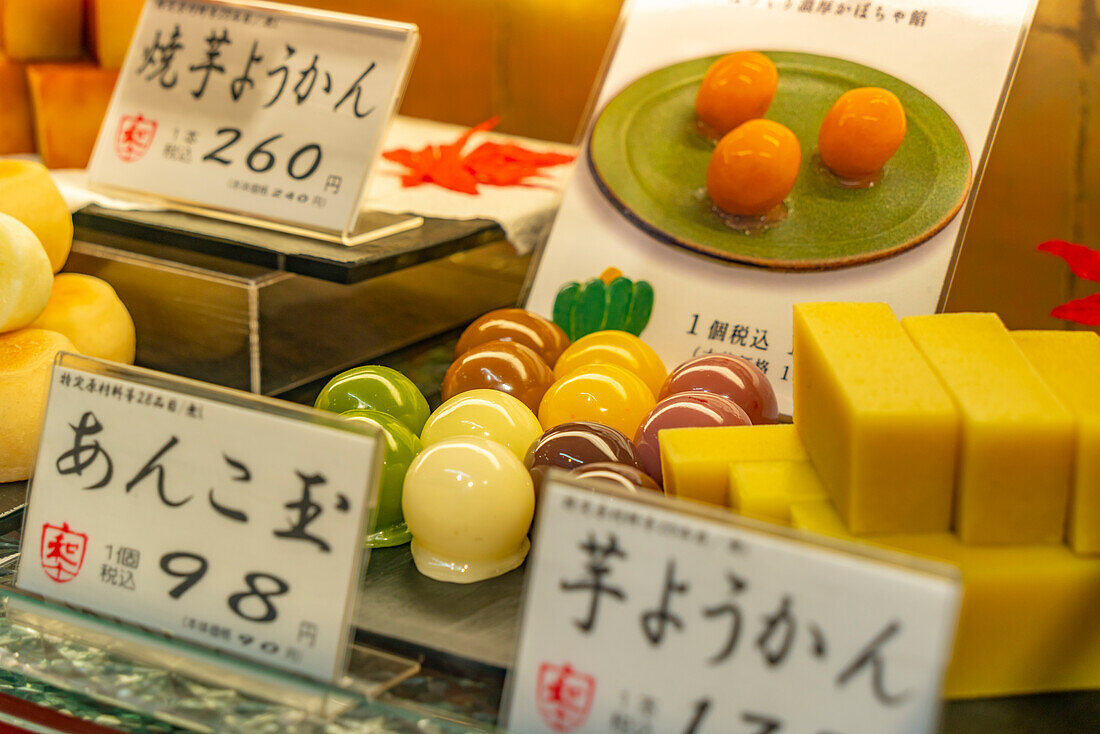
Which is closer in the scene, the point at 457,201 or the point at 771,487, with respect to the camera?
the point at 771,487

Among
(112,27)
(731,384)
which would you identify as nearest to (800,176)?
(731,384)

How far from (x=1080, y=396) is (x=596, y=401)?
1.45ft

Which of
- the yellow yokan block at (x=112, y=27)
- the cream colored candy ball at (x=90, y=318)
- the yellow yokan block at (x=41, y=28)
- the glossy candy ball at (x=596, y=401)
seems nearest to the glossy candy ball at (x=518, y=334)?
the glossy candy ball at (x=596, y=401)

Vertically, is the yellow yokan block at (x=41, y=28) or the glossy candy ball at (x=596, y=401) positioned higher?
the yellow yokan block at (x=41, y=28)

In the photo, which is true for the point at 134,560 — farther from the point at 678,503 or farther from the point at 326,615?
the point at 678,503

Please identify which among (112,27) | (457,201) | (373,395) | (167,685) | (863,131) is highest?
(863,131)

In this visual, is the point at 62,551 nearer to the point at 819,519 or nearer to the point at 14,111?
the point at 819,519

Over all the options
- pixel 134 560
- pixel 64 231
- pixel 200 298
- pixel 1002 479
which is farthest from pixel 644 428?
pixel 64 231

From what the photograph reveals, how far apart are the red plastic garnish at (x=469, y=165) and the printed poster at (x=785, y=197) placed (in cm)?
23

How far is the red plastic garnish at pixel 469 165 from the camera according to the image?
1.56 meters

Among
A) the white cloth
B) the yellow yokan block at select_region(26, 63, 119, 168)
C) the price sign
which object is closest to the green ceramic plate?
the white cloth

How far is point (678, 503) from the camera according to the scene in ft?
1.95

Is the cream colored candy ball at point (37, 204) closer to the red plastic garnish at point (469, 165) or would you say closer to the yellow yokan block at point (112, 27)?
the red plastic garnish at point (469, 165)

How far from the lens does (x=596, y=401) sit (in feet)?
3.32
